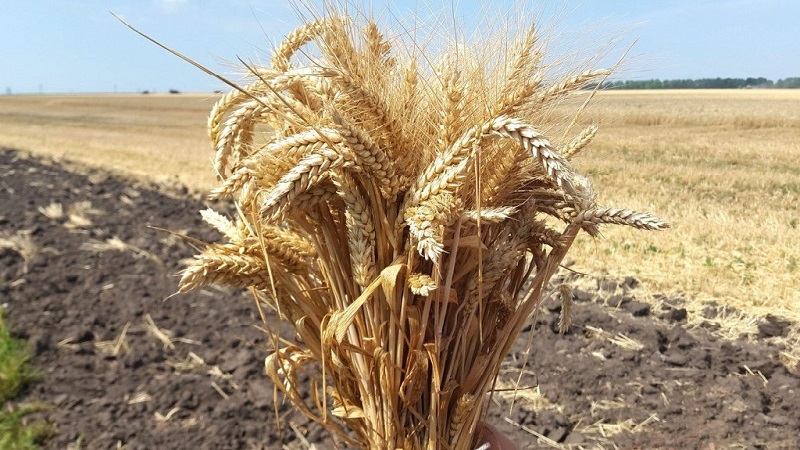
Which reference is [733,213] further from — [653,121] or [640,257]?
[653,121]

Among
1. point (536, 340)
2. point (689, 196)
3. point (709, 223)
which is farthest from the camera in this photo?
point (689, 196)

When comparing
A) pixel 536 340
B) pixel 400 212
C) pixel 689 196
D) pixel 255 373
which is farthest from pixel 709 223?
pixel 400 212

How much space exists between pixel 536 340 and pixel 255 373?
1.88 metres

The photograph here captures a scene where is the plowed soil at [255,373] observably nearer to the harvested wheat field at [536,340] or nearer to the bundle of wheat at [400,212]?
the harvested wheat field at [536,340]

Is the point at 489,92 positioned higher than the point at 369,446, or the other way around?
the point at 489,92

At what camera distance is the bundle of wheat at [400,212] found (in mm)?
1355

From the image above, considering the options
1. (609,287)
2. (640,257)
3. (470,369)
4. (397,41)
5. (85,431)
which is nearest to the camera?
(397,41)

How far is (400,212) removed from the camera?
1424mm

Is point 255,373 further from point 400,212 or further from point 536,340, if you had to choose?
point 400,212

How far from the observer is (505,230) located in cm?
161

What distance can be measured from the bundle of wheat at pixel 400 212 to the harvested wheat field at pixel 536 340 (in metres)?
0.32

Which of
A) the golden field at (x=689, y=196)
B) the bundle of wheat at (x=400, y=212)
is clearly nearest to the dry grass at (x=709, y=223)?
the golden field at (x=689, y=196)

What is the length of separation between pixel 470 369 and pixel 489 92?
71 centimetres

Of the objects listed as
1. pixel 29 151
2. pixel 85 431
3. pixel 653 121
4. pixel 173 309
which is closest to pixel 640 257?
pixel 173 309
